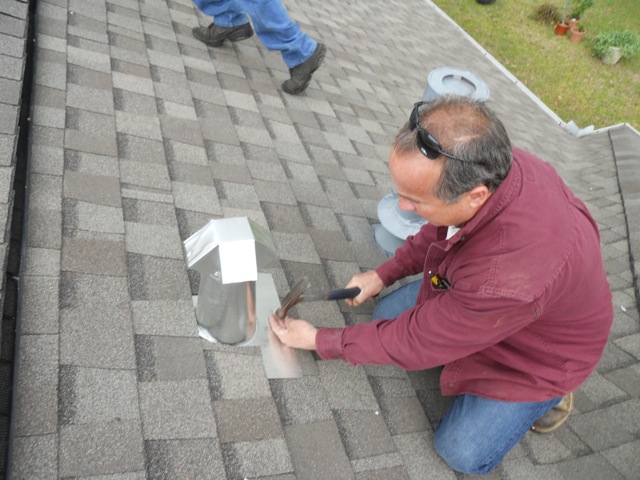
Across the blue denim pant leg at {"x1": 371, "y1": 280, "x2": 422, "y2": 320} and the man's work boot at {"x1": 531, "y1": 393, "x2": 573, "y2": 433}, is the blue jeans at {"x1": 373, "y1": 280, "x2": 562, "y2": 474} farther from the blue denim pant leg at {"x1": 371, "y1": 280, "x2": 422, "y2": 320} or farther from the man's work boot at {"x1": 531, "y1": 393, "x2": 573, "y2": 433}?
the blue denim pant leg at {"x1": 371, "y1": 280, "x2": 422, "y2": 320}

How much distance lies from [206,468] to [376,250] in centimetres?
157

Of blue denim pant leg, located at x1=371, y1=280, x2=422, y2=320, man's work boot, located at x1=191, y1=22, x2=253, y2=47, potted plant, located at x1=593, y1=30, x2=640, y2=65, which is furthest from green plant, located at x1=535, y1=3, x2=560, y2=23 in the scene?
blue denim pant leg, located at x1=371, y1=280, x2=422, y2=320

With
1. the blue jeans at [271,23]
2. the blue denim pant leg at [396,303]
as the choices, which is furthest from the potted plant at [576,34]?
the blue denim pant leg at [396,303]

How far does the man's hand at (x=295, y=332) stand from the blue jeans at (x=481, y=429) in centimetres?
62

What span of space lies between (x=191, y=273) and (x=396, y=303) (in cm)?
96

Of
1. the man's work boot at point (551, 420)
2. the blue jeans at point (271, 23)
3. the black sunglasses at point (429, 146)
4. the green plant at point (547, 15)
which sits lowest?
the green plant at point (547, 15)

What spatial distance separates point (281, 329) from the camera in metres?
2.02

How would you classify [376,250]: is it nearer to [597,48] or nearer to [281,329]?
[281,329]

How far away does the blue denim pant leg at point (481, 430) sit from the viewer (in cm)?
193

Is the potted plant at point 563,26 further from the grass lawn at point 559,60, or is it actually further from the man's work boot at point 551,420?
the man's work boot at point 551,420

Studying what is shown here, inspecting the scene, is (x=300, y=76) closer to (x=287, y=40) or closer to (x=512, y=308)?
(x=287, y=40)

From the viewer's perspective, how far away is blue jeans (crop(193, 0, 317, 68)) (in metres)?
3.67

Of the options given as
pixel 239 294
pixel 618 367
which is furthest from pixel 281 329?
pixel 618 367

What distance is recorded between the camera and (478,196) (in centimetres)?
163
